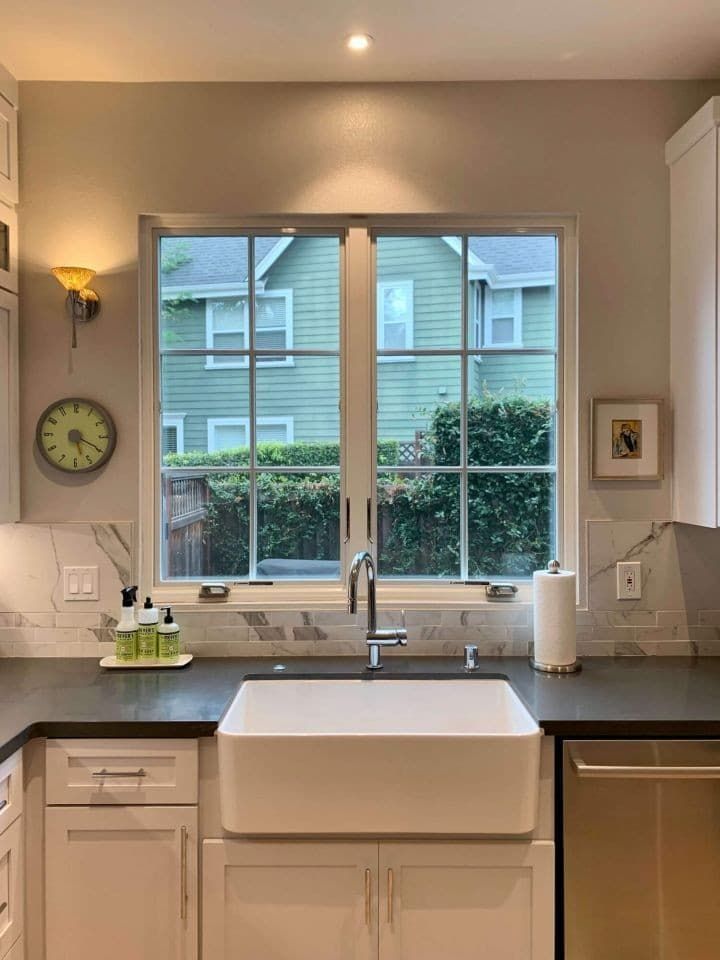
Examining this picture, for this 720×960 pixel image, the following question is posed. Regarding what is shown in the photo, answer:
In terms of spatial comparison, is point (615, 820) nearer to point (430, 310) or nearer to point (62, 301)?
point (430, 310)

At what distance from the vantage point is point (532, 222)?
2.11 metres

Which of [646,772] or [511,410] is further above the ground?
[511,410]

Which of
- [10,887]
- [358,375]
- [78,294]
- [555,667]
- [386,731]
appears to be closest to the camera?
[10,887]

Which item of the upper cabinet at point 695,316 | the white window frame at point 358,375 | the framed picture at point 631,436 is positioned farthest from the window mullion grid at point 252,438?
the upper cabinet at point 695,316

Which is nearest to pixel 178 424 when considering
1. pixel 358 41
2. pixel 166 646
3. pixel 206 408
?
pixel 206 408

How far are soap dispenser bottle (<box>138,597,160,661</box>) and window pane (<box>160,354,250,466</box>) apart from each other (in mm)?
480

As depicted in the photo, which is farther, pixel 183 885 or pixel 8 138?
pixel 8 138

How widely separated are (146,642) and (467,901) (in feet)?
3.53

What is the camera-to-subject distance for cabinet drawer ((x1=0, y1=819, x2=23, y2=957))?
1418 mm

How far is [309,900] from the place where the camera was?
149 centimetres

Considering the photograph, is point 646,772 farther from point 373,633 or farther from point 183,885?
point 183,885

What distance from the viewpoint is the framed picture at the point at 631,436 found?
205 centimetres

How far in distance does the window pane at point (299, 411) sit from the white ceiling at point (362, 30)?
0.86 metres

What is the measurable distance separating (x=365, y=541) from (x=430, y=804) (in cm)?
86
